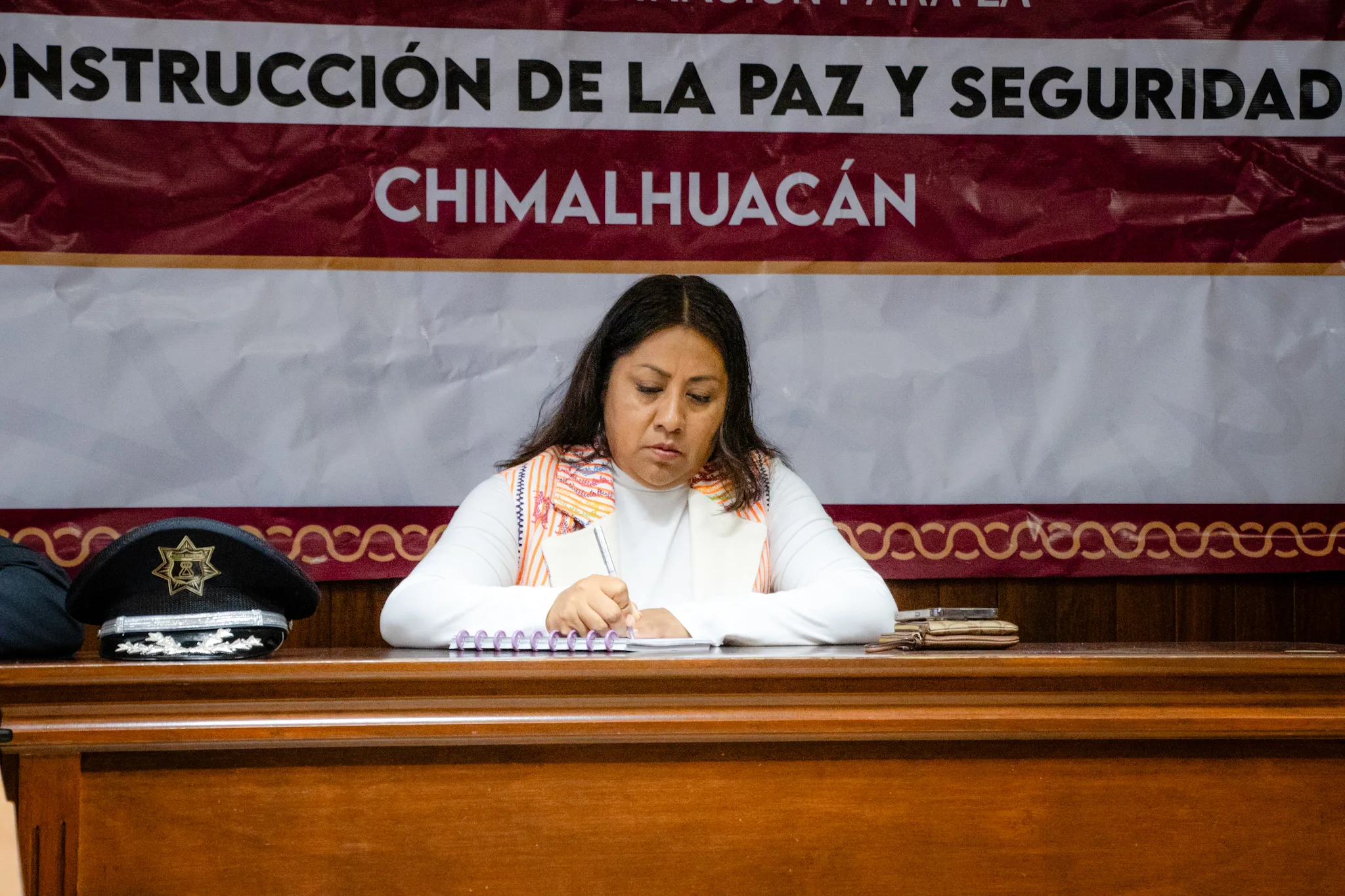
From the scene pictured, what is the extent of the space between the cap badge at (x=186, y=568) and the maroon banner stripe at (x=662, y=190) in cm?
119

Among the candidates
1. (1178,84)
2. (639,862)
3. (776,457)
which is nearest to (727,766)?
(639,862)

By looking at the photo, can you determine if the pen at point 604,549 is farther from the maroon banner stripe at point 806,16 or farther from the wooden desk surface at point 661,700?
the maroon banner stripe at point 806,16

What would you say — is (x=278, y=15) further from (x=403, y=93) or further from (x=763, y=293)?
(x=763, y=293)

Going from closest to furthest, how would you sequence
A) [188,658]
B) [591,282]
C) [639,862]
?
[639,862] → [188,658] → [591,282]

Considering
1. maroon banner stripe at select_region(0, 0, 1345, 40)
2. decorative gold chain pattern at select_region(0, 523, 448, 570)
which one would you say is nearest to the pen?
decorative gold chain pattern at select_region(0, 523, 448, 570)

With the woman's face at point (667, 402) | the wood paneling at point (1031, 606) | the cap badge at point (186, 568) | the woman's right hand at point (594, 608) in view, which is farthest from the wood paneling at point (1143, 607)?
the cap badge at point (186, 568)

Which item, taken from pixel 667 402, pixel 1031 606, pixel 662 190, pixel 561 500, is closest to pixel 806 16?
pixel 662 190

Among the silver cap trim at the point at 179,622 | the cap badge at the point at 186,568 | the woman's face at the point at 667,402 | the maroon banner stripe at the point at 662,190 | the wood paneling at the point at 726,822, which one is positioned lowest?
the wood paneling at the point at 726,822

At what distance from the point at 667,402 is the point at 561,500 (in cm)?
27

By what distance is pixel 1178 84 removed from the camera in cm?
270

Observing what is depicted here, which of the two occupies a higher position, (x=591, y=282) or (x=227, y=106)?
(x=227, y=106)

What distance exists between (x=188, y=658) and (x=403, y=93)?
4.98ft

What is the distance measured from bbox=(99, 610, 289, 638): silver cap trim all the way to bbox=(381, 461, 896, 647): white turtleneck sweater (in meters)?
0.43

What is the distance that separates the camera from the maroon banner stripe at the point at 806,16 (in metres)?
2.56
